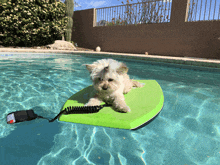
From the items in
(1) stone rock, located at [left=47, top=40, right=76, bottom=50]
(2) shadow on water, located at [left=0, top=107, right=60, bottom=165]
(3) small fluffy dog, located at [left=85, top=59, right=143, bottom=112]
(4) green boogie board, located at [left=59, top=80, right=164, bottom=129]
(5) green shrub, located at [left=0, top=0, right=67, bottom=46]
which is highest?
(5) green shrub, located at [left=0, top=0, right=67, bottom=46]

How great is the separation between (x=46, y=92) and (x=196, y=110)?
4.00 m

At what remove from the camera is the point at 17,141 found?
241 cm

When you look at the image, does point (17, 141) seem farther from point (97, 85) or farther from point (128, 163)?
point (128, 163)

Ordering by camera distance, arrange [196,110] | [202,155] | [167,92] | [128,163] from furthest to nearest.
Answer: [167,92] → [196,110] → [202,155] → [128,163]

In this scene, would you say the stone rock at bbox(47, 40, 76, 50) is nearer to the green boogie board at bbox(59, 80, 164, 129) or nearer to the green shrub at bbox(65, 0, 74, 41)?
the green shrub at bbox(65, 0, 74, 41)

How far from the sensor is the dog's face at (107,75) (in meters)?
2.67

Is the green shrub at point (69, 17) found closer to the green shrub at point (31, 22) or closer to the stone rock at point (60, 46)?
the green shrub at point (31, 22)

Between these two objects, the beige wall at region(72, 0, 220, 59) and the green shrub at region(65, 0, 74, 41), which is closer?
the beige wall at region(72, 0, 220, 59)

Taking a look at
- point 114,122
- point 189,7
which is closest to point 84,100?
point 114,122

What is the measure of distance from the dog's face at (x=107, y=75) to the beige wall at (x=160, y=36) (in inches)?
489

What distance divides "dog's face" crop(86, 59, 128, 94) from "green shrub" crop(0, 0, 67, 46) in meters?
16.2

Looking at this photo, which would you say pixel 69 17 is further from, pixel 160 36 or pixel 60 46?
pixel 160 36

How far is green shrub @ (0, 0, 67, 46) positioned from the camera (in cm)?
1551

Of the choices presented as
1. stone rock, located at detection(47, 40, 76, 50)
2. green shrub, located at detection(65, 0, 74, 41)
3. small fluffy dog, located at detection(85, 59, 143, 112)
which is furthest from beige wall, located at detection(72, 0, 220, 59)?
small fluffy dog, located at detection(85, 59, 143, 112)
